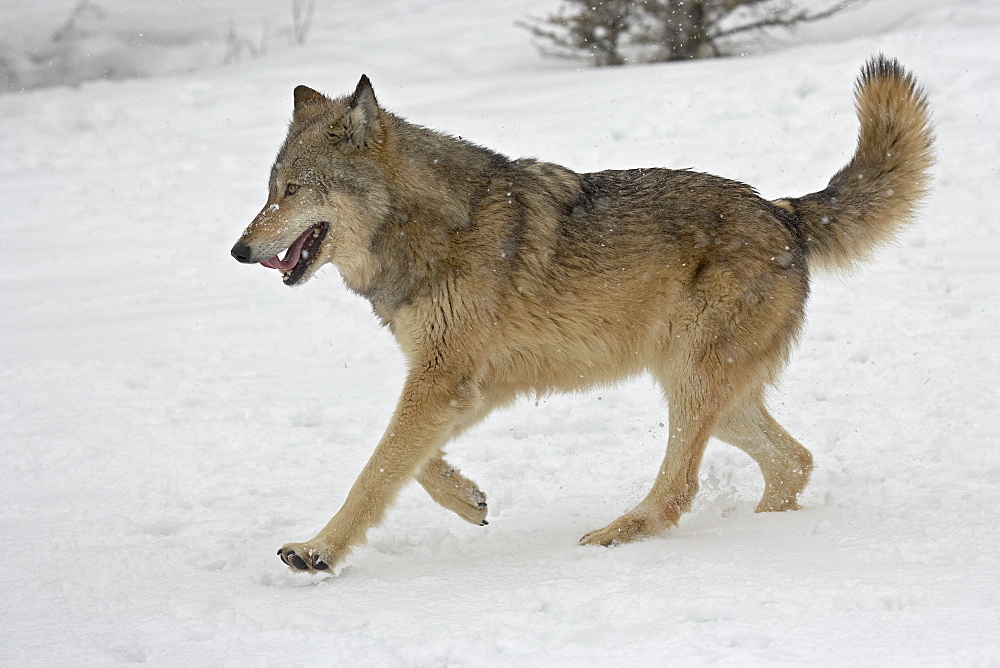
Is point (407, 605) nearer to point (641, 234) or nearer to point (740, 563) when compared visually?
point (740, 563)

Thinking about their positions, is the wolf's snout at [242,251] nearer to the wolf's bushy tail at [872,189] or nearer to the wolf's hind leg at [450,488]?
the wolf's hind leg at [450,488]

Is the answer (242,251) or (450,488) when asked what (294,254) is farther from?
(450,488)

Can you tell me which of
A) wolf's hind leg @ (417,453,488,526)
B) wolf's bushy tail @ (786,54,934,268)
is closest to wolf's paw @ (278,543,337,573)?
wolf's hind leg @ (417,453,488,526)

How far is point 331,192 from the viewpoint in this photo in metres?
4.67

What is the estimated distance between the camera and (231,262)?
9.52 metres

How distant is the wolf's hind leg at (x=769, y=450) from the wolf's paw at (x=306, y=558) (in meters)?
2.22

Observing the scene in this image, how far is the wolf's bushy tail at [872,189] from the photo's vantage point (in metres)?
4.95

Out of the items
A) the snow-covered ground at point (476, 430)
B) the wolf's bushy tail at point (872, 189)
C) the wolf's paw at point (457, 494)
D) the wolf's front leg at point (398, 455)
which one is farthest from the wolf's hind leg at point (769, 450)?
the wolf's front leg at point (398, 455)

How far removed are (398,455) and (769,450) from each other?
2.10 metres

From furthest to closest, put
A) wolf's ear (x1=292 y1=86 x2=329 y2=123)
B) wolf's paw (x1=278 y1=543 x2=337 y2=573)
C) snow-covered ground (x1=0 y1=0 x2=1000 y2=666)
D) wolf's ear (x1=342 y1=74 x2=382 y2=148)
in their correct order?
1. wolf's ear (x1=292 y1=86 x2=329 y2=123)
2. wolf's ear (x1=342 y1=74 x2=382 y2=148)
3. wolf's paw (x1=278 y1=543 x2=337 y2=573)
4. snow-covered ground (x1=0 y1=0 x2=1000 y2=666)

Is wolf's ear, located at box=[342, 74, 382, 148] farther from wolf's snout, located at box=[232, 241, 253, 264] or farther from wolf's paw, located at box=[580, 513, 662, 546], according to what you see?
wolf's paw, located at box=[580, 513, 662, 546]

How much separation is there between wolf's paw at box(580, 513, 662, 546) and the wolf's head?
1.76 metres

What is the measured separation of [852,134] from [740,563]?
780 cm

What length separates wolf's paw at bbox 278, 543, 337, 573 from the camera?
167 inches
